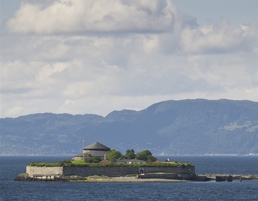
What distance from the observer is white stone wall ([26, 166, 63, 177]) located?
498 ft

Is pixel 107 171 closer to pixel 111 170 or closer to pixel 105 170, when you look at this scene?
pixel 105 170

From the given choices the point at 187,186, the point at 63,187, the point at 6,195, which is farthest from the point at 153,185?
the point at 6,195

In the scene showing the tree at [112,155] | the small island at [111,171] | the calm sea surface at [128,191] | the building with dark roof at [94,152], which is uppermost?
the building with dark roof at [94,152]

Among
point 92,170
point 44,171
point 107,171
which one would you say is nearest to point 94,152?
point 107,171

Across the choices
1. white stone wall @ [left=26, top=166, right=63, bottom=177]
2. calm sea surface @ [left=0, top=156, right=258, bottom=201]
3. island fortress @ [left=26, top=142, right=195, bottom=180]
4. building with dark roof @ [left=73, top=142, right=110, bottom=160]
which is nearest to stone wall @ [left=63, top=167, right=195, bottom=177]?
island fortress @ [left=26, top=142, right=195, bottom=180]

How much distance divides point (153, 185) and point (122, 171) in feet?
38.4

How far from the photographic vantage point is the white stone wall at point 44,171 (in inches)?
5974

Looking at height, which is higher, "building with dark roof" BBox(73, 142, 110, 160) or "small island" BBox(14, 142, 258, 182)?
"building with dark roof" BBox(73, 142, 110, 160)

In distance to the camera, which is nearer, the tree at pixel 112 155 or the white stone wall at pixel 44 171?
the white stone wall at pixel 44 171

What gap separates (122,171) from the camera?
154 metres

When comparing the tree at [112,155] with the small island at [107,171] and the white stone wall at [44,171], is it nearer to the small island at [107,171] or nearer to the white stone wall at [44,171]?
the small island at [107,171]

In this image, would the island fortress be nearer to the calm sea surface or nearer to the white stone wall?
the white stone wall

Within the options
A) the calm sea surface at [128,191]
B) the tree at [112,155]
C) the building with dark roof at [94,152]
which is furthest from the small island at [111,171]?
the building with dark roof at [94,152]

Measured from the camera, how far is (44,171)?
504ft
